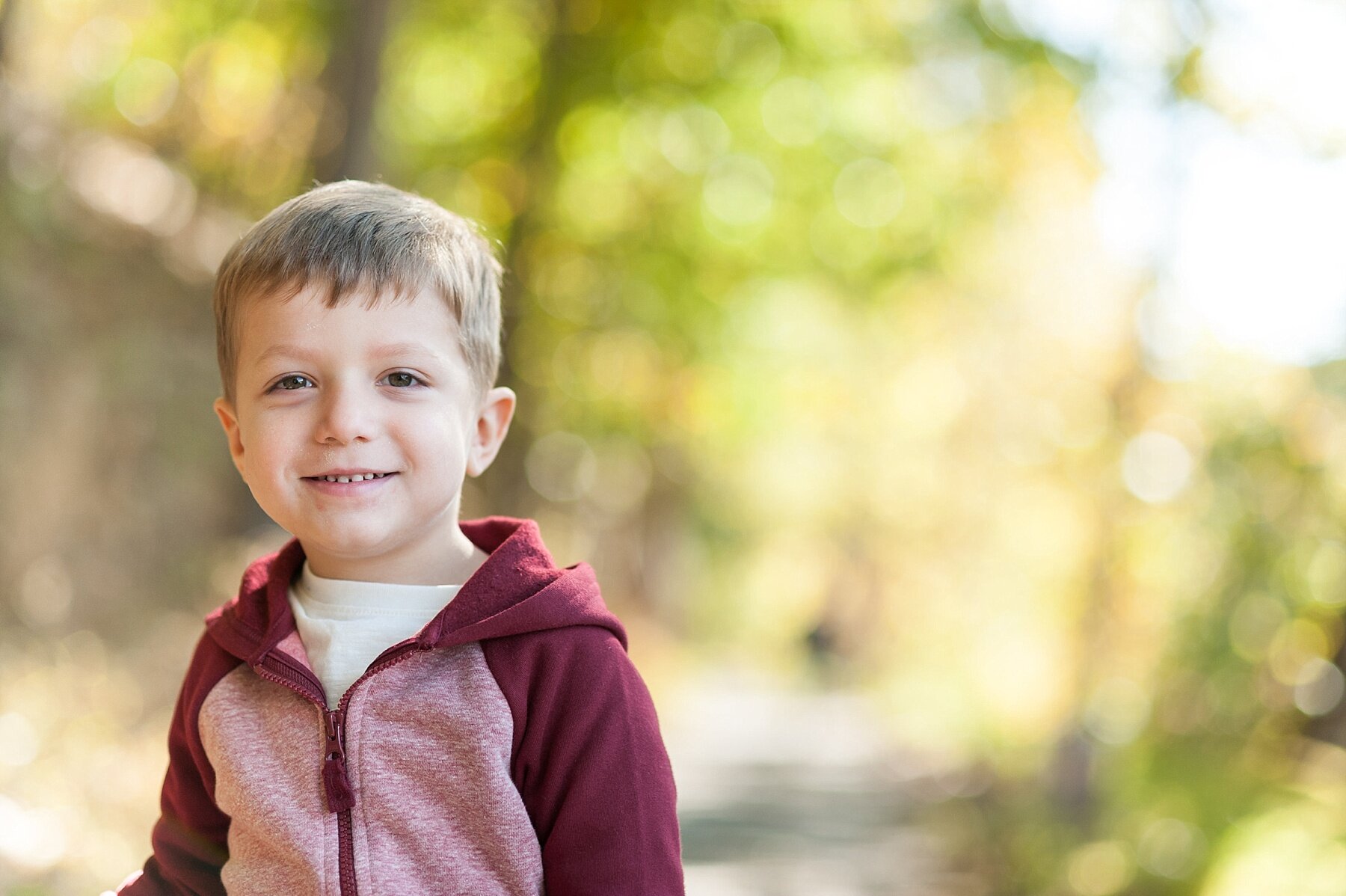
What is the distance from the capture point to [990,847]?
10.5m

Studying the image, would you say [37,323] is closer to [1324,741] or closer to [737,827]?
[737,827]

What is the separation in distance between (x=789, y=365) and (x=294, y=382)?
49.1 ft

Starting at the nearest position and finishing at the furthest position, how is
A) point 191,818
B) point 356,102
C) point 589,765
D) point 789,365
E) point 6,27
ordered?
point 589,765 → point 191,818 → point 6,27 → point 356,102 → point 789,365

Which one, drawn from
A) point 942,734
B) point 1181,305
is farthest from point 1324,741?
point 942,734

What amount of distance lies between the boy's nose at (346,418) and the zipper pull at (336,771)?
42 centimetres

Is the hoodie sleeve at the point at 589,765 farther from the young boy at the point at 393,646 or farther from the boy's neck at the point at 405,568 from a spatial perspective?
the boy's neck at the point at 405,568

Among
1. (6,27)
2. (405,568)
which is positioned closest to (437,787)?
(405,568)

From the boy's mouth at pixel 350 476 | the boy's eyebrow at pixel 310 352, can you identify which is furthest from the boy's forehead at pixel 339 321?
the boy's mouth at pixel 350 476

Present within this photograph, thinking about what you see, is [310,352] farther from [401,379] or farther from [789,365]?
[789,365]

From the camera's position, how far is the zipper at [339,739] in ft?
6.06

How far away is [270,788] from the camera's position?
192 cm

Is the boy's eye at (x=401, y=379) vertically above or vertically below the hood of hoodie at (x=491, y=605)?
above

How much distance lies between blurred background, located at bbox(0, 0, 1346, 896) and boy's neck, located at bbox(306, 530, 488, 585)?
3.23 metres

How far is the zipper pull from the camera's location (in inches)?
73.0
